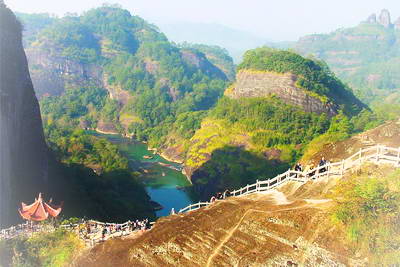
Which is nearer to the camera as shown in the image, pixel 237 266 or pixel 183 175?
pixel 237 266

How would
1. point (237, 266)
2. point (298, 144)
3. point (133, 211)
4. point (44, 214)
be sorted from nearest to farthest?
point (237, 266)
point (44, 214)
point (133, 211)
point (298, 144)

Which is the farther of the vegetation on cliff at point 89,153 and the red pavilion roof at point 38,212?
the vegetation on cliff at point 89,153

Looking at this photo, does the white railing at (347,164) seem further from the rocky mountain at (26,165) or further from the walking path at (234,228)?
the rocky mountain at (26,165)

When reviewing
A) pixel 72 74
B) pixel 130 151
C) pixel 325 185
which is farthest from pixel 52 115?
pixel 325 185

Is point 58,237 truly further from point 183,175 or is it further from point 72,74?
point 72,74

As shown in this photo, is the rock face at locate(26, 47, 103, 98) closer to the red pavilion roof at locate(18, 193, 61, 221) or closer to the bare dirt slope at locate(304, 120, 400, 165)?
the red pavilion roof at locate(18, 193, 61, 221)

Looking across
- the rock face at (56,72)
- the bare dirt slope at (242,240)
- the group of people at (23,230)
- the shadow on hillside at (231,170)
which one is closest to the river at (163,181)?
the shadow on hillside at (231,170)

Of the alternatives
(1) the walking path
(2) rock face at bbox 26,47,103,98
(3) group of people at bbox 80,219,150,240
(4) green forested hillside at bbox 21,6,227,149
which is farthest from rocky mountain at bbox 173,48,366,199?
(2) rock face at bbox 26,47,103,98
